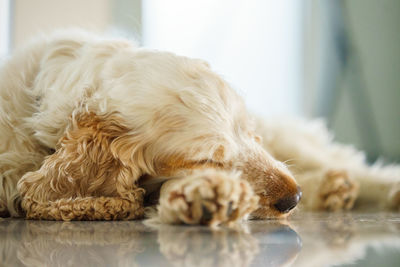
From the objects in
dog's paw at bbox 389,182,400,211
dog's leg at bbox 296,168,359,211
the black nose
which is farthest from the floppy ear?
dog's paw at bbox 389,182,400,211

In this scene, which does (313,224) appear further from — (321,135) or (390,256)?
(321,135)

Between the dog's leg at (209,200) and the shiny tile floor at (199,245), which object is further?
the dog's leg at (209,200)

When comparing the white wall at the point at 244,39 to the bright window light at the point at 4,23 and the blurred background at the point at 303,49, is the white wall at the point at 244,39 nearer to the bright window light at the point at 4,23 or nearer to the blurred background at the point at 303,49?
the blurred background at the point at 303,49

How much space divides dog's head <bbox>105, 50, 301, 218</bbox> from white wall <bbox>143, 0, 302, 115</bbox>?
4112 mm

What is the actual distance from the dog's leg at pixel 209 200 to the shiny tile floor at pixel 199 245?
4cm

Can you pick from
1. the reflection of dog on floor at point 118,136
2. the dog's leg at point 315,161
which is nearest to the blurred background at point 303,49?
the dog's leg at point 315,161

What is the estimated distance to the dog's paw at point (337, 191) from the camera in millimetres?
2854

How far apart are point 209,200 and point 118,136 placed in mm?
742

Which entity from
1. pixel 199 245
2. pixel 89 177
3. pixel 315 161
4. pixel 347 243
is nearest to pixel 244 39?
pixel 315 161

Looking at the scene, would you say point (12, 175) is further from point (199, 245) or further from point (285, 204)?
point (199, 245)

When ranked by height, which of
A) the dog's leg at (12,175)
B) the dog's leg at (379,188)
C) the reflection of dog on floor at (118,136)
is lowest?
the dog's leg at (379,188)

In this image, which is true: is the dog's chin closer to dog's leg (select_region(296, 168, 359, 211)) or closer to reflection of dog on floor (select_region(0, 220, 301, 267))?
reflection of dog on floor (select_region(0, 220, 301, 267))

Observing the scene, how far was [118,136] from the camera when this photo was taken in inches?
83.0

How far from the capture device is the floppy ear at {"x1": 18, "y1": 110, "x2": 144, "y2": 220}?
77.4 inches
